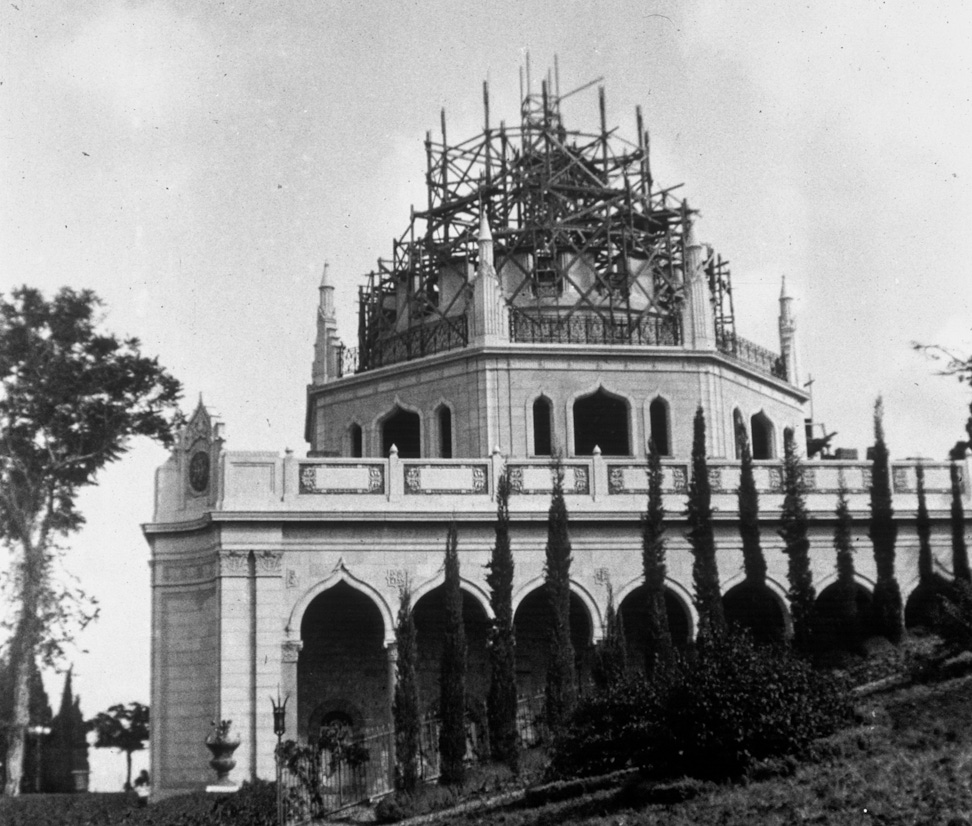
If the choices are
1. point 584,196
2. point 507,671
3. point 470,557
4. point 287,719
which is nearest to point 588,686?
point 507,671

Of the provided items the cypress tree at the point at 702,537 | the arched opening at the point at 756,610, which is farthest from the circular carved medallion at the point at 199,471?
the arched opening at the point at 756,610

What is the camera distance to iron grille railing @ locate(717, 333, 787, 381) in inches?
1844

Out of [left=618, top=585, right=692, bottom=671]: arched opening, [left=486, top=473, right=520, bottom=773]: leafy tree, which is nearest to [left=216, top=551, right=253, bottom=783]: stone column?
[left=486, top=473, right=520, bottom=773]: leafy tree

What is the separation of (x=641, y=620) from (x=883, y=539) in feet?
21.5

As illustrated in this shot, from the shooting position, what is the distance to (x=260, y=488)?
37656mm

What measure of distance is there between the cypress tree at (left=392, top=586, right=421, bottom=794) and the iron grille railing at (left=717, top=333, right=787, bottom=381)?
611 inches

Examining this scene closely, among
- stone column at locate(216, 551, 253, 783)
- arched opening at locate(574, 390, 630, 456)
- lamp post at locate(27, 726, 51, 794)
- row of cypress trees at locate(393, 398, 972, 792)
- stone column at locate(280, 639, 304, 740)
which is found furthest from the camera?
lamp post at locate(27, 726, 51, 794)

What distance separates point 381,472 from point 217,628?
215 inches

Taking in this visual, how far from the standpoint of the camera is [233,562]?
37062 mm

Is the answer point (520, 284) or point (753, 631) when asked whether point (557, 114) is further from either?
point (753, 631)

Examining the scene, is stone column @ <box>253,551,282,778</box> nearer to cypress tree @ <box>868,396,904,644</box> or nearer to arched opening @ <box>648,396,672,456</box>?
arched opening @ <box>648,396,672,456</box>

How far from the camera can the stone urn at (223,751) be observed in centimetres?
3372

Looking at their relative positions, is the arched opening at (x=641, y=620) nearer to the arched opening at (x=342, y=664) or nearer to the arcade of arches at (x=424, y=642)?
the arcade of arches at (x=424, y=642)

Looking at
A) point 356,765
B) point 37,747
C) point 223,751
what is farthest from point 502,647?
point 37,747
